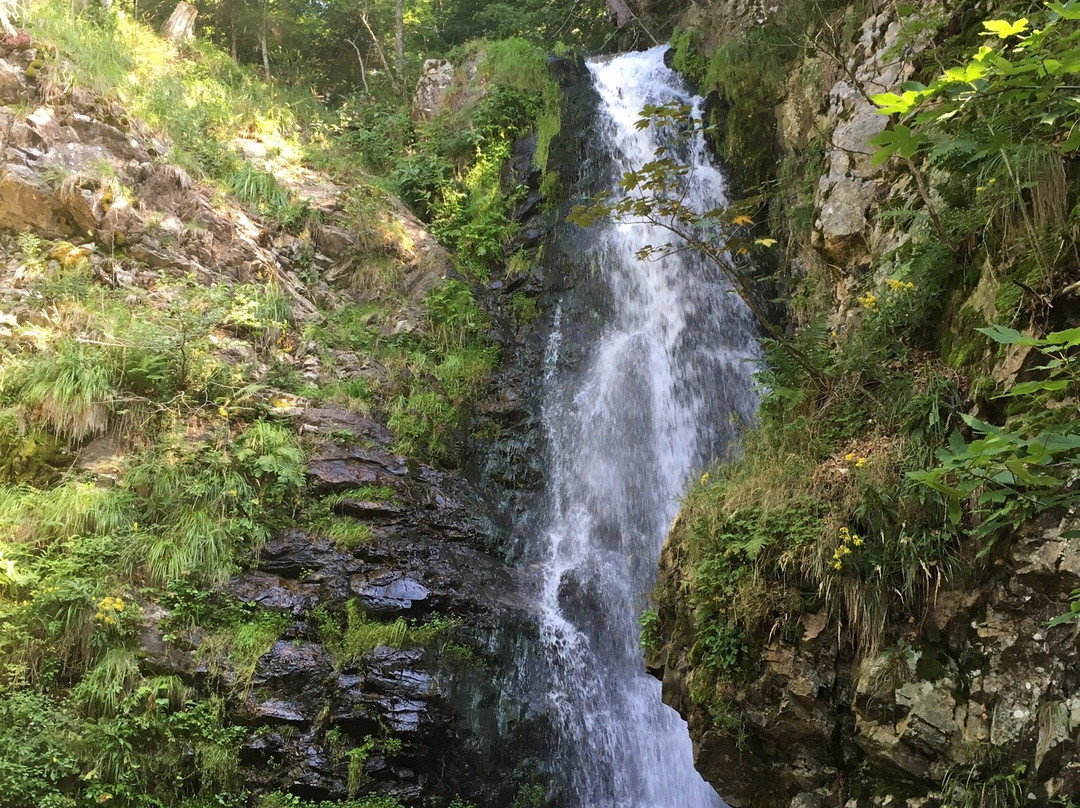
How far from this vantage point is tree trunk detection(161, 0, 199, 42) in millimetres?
11617

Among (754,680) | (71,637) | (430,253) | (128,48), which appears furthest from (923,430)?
(128,48)

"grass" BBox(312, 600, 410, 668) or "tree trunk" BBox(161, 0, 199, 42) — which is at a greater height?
"tree trunk" BBox(161, 0, 199, 42)

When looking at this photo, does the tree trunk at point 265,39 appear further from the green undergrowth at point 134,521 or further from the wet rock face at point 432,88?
the green undergrowth at point 134,521

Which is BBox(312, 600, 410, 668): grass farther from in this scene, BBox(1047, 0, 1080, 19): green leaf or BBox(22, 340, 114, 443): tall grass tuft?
BBox(1047, 0, 1080, 19): green leaf

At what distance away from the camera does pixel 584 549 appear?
7.92 metres

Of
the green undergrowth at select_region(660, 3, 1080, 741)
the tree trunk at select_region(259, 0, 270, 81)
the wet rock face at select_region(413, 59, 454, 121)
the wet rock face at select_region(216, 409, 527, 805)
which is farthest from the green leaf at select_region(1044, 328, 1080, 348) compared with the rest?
the tree trunk at select_region(259, 0, 270, 81)

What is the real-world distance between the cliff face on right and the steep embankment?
256 cm

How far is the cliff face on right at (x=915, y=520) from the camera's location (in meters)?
3.06

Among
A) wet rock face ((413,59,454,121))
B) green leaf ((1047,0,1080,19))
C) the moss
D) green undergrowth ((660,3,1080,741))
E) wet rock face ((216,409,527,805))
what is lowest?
wet rock face ((216,409,527,805))

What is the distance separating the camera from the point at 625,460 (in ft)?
27.9

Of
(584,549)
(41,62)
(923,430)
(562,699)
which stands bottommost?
(562,699)

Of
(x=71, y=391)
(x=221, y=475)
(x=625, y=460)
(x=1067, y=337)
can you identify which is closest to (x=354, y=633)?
(x=221, y=475)

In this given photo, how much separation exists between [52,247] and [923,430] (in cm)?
827

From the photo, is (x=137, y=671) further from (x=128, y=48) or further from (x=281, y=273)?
(x=128, y=48)
